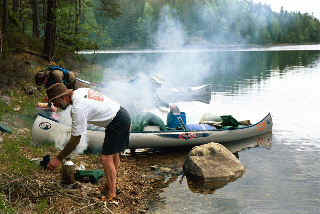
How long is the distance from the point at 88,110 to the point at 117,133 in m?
0.70

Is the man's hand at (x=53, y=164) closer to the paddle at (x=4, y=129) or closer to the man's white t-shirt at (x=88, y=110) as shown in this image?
the man's white t-shirt at (x=88, y=110)

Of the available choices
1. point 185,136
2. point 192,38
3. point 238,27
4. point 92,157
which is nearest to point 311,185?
point 185,136

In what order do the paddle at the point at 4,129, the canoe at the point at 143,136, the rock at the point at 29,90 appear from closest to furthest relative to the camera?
the paddle at the point at 4,129
the canoe at the point at 143,136
the rock at the point at 29,90

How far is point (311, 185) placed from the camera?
30.8 feet

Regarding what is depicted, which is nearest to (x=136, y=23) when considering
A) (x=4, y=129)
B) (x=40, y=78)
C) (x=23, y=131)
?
(x=23, y=131)

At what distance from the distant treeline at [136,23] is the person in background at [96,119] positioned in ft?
29.6

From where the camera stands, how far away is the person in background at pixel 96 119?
17.3 ft

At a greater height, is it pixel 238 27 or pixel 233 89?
pixel 238 27

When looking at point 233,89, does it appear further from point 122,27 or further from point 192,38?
point 122,27

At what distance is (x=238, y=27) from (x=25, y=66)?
46885mm

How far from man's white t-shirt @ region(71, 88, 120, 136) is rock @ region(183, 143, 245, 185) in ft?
14.0

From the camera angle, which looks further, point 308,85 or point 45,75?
point 308,85

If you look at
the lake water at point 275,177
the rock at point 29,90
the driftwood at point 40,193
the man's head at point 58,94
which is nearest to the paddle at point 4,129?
the driftwood at point 40,193

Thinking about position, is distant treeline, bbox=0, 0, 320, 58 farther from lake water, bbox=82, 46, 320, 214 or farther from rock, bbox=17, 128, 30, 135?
lake water, bbox=82, 46, 320, 214
